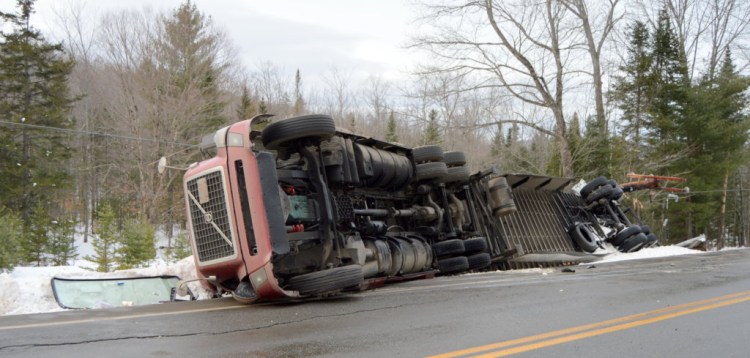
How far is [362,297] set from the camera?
7.03m

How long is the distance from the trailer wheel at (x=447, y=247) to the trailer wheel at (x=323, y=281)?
346 cm

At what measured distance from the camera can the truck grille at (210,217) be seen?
6363 mm

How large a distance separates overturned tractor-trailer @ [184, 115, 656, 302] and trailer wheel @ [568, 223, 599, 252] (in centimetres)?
233

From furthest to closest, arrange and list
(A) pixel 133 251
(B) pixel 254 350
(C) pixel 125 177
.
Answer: (C) pixel 125 177 < (A) pixel 133 251 < (B) pixel 254 350

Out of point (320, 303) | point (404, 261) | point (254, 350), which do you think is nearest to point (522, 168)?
point (404, 261)

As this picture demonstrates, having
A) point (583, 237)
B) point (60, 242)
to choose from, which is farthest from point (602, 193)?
point (60, 242)

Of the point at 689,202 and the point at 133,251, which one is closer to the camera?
the point at 133,251

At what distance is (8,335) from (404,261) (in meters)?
5.39

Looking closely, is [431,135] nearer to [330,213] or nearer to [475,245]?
[475,245]

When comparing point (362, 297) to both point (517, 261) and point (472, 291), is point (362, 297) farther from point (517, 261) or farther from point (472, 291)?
point (517, 261)

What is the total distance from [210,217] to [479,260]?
5.56 meters

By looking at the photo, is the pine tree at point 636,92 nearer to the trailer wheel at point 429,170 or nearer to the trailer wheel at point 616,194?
the trailer wheel at point 616,194

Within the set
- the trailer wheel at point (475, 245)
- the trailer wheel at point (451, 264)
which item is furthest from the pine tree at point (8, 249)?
the trailer wheel at point (475, 245)

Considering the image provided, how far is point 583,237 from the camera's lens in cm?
1447
